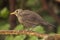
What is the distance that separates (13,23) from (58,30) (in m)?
0.80

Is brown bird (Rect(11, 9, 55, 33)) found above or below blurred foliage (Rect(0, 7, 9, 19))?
above

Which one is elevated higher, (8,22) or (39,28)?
(39,28)

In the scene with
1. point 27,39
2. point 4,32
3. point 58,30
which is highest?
point 4,32

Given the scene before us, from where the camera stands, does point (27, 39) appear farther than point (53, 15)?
No

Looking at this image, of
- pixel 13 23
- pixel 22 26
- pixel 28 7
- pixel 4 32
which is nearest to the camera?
pixel 4 32

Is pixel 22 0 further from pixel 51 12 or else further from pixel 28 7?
pixel 51 12

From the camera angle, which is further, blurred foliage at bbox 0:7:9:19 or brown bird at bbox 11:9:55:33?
blurred foliage at bbox 0:7:9:19

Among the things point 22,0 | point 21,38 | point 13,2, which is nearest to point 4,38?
Answer: point 21,38

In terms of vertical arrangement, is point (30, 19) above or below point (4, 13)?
above

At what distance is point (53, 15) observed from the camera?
4480mm

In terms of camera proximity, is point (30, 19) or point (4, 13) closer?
point (30, 19)

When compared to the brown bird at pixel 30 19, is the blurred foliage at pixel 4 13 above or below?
below

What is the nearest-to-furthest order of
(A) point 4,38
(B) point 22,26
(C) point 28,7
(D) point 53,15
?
(A) point 4,38
(B) point 22,26
(D) point 53,15
(C) point 28,7

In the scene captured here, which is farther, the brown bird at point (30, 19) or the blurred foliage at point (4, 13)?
the blurred foliage at point (4, 13)
